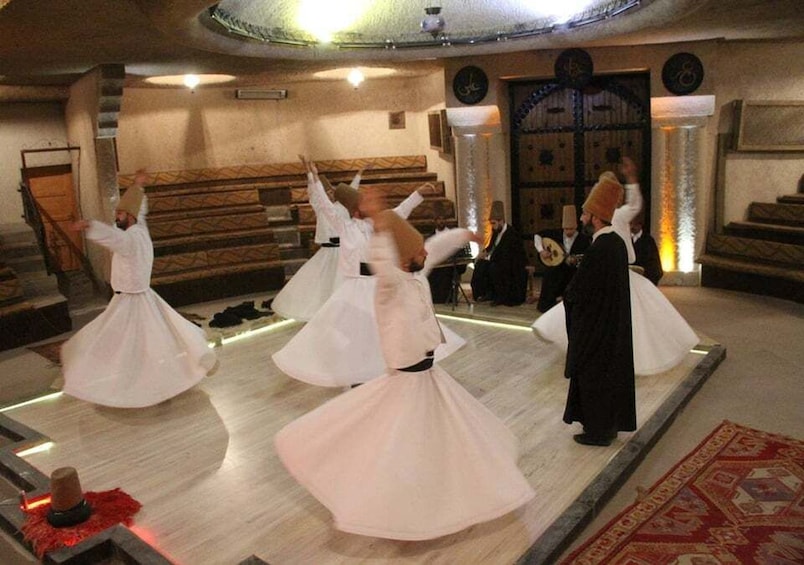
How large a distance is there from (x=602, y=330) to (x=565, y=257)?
11.8 feet

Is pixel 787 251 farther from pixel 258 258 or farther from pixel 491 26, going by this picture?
pixel 258 258

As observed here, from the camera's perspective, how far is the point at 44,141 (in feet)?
36.8

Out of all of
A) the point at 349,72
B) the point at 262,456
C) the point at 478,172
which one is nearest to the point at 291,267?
the point at 349,72

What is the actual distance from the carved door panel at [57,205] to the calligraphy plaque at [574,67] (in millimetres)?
7365

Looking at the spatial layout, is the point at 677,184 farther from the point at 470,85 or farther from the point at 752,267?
the point at 470,85

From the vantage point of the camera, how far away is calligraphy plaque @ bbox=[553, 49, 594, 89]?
368 inches

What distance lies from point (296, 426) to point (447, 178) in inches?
304

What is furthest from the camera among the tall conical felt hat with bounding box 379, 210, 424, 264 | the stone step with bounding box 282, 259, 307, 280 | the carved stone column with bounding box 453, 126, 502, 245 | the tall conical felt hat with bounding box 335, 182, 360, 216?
the stone step with bounding box 282, 259, 307, 280

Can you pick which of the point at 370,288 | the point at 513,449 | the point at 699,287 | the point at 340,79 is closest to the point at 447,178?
the point at 340,79

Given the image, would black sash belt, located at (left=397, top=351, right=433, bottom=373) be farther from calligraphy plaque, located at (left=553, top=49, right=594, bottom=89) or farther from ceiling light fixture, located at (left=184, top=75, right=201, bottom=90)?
ceiling light fixture, located at (left=184, top=75, right=201, bottom=90)

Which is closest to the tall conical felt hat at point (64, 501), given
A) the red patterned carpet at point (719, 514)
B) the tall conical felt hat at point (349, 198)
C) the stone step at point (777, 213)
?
the red patterned carpet at point (719, 514)

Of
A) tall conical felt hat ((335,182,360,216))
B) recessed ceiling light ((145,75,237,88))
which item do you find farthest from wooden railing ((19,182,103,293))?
tall conical felt hat ((335,182,360,216))

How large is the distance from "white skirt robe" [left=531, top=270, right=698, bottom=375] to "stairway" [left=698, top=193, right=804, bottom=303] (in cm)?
294

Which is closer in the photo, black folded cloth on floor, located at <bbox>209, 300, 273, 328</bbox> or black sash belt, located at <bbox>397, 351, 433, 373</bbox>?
black sash belt, located at <bbox>397, 351, 433, 373</bbox>
